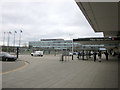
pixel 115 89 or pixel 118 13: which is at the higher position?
pixel 118 13

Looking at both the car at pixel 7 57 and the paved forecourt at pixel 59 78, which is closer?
the paved forecourt at pixel 59 78

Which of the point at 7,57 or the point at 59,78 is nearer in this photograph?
the point at 59,78

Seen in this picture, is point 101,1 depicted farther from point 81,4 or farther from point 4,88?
point 4,88

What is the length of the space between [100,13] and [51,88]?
809 centimetres

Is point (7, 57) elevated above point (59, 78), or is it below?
above

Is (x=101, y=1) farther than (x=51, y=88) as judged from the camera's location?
Yes

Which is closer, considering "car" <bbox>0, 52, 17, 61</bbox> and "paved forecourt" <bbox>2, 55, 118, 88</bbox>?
"paved forecourt" <bbox>2, 55, 118, 88</bbox>

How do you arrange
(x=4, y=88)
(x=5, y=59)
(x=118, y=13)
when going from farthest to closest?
(x=5, y=59) < (x=118, y=13) < (x=4, y=88)

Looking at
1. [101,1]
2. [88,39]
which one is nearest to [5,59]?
[88,39]

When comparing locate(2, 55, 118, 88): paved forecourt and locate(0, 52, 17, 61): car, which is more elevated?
locate(0, 52, 17, 61): car

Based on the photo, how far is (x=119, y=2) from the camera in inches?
468

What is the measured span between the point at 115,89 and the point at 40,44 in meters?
132

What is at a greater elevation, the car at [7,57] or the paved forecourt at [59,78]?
the car at [7,57]

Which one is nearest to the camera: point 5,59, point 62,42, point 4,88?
point 4,88
